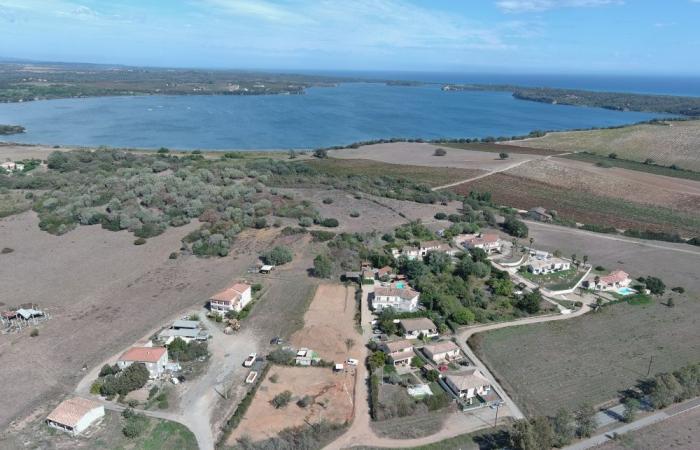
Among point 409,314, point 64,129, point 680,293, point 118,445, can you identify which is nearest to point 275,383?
point 118,445

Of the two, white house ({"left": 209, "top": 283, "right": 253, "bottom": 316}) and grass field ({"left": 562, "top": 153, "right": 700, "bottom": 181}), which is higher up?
grass field ({"left": 562, "top": 153, "right": 700, "bottom": 181})

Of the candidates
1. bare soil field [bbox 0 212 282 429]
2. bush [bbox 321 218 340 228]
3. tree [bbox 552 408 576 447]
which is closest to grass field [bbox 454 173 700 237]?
bush [bbox 321 218 340 228]

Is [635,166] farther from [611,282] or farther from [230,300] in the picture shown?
[230,300]

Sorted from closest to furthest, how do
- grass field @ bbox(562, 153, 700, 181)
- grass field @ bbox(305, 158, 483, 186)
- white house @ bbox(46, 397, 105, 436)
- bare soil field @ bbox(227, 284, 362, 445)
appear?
white house @ bbox(46, 397, 105, 436)
bare soil field @ bbox(227, 284, 362, 445)
grass field @ bbox(305, 158, 483, 186)
grass field @ bbox(562, 153, 700, 181)

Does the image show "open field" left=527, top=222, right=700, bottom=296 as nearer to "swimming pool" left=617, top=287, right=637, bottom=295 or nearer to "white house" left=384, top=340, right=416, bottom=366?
"swimming pool" left=617, top=287, right=637, bottom=295

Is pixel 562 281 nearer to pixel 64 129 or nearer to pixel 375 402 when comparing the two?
pixel 375 402

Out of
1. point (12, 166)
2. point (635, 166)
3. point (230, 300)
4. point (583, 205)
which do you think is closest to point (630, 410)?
point (230, 300)
